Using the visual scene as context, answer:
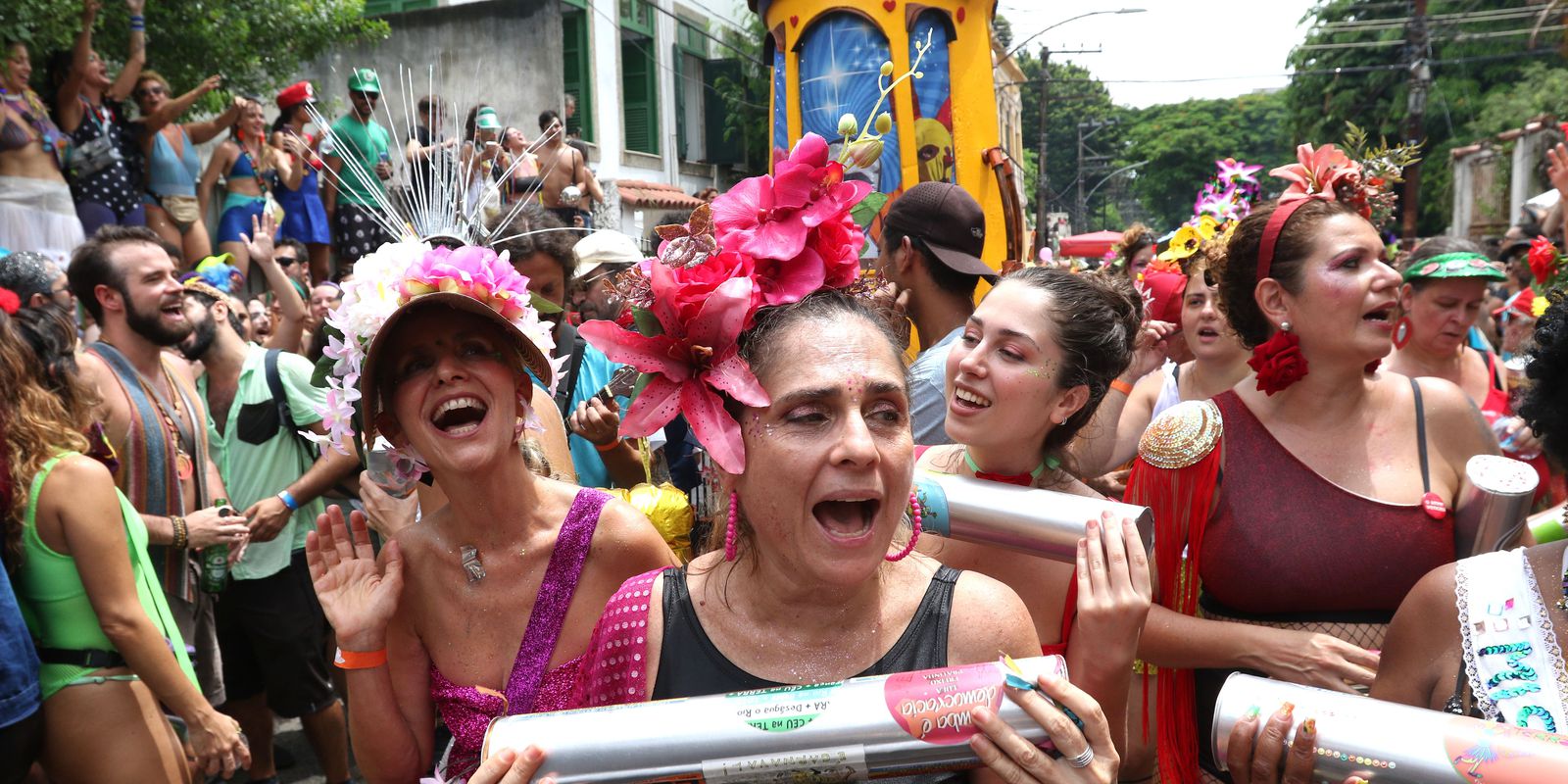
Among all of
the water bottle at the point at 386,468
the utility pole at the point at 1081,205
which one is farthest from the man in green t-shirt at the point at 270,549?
the utility pole at the point at 1081,205

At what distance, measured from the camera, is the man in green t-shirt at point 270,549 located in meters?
4.77

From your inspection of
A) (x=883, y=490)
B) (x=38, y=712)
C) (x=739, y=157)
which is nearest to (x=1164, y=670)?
(x=883, y=490)

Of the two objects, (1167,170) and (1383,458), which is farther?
(1167,170)

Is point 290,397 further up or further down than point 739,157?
further down

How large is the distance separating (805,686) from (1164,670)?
1.47 metres

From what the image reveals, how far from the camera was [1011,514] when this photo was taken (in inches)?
93.5

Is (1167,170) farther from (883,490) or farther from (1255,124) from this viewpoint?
(883,490)

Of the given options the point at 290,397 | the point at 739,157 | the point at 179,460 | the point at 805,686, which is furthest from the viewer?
the point at 739,157

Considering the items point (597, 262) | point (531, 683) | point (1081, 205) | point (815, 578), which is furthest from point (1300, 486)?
point (1081, 205)

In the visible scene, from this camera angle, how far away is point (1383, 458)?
8.86 ft

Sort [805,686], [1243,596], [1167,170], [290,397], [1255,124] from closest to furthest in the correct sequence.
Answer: [805,686]
[1243,596]
[290,397]
[1167,170]
[1255,124]

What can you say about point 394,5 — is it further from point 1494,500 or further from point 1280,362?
point 1494,500

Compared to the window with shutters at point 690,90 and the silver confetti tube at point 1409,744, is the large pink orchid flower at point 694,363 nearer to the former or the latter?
the silver confetti tube at point 1409,744

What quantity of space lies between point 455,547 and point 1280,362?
2088mm
